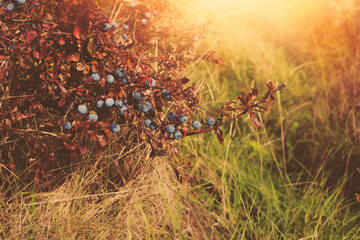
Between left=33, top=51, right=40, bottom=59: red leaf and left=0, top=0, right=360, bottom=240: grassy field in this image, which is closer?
left=33, top=51, right=40, bottom=59: red leaf

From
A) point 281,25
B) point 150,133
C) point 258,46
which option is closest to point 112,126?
point 150,133

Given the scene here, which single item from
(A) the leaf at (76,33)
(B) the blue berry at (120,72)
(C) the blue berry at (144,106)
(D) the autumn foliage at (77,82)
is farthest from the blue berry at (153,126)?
(A) the leaf at (76,33)

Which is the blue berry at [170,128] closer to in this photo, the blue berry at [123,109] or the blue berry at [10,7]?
the blue berry at [123,109]

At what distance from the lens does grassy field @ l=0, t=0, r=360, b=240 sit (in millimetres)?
1582

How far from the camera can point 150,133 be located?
1.52 metres

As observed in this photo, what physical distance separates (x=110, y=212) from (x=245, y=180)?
0.89 meters

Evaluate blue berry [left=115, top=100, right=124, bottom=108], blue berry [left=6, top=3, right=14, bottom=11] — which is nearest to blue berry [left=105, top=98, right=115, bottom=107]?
blue berry [left=115, top=100, right=124, bottom=108]

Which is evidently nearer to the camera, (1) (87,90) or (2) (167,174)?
(1) (87,90)

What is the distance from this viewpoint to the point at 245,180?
208 centimetres

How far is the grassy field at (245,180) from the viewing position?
5.19 ft

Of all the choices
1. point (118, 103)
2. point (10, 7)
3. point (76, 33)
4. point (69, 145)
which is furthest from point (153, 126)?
point (10, 7)

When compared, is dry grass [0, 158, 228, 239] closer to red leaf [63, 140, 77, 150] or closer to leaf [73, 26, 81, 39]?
red leaf [63, 140, 77, 150]

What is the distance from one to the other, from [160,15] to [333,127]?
167cm

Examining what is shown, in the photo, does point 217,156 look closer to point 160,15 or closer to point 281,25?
point 160,15
